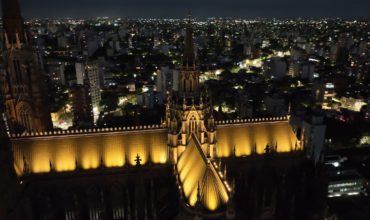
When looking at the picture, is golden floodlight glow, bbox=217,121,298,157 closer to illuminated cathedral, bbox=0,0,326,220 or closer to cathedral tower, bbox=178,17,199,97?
illuminated cathedral, bbox=0,0,326,220

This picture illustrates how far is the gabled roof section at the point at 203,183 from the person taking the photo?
1186 inches

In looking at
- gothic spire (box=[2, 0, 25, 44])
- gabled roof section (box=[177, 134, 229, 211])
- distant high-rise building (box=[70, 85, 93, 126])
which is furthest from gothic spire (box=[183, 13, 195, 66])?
distant high-rise building (box=[70, 85, 93, 126])

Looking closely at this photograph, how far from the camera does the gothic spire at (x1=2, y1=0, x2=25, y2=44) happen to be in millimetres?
40844

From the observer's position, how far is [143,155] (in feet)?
139

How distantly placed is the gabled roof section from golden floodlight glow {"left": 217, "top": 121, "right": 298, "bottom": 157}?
841 centimetres

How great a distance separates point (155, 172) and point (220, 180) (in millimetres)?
12578

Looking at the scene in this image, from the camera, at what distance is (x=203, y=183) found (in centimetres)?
3061

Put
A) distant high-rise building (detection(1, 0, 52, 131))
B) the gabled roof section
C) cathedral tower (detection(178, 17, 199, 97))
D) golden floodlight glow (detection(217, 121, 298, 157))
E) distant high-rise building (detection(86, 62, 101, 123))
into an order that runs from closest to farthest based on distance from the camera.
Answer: the gabled roof section < cathedral tower (detection(178, 17, 199, 97)) < distant high-rise building (detection(1, 0, 52, 131)) < golden floodlight glow (detection(217, 121, 298, 157)) < distant high-rise building (detection(86, 62, 101, 123))

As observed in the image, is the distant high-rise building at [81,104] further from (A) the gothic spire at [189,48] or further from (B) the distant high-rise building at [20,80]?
(A) the gothic spire at [189,48]

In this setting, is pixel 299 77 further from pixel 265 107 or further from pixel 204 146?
pixel 204 146

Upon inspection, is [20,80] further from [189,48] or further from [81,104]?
[81,104]

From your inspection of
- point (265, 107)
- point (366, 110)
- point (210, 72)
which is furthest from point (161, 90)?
point (366, 110)

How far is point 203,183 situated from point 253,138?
17.1 m

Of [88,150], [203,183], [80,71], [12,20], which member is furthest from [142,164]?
[80,71]
